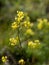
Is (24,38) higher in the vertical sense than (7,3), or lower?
lower

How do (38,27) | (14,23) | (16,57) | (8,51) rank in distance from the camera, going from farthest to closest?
(38,27) < (8,51) < (16,57) < (14,23)

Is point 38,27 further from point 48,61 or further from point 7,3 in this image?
point 7,3

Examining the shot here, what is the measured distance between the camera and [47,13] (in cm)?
391

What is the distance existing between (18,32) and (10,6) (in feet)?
5.53

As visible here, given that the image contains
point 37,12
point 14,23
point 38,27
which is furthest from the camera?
point 37,12

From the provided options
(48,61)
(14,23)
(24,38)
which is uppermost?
(14,23)

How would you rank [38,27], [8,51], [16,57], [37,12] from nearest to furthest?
[16,57], [8,51], [38,27], [37,12]

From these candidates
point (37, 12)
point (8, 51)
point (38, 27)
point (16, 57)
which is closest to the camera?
point (16, 57)

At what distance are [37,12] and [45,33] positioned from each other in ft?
2.28

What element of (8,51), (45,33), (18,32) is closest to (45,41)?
(45,33)

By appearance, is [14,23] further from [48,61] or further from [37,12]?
[37,12]

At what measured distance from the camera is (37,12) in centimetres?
388

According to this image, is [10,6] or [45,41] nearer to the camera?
[45,41]

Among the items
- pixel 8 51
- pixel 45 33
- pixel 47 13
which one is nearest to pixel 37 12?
pixel 47 13
